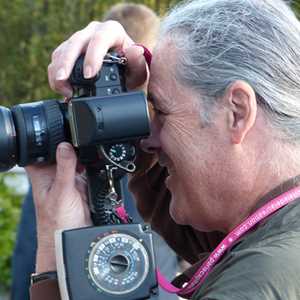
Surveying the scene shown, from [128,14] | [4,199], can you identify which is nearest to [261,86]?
[128,14]

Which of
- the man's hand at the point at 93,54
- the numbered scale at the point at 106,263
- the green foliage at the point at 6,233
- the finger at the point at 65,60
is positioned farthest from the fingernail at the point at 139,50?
the green foliage at the point at 6,233

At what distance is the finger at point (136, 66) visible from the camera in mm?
2018

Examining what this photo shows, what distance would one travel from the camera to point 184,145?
6.23ft

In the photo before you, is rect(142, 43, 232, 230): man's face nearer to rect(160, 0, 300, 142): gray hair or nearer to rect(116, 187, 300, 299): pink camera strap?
rect(160, 0, 300, 142): gray hair

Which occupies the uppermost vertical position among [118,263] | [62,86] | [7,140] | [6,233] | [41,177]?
[62,86]

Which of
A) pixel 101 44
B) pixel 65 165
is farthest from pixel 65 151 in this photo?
pixel 101 44

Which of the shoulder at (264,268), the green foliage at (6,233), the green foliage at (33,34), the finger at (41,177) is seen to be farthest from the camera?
the green foliage at (33,34)

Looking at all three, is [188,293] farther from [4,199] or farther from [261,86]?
[4,199]

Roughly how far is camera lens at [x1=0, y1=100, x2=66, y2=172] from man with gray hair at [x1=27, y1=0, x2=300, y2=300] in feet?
0.13

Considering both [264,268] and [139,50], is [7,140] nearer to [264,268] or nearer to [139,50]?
[139,50]

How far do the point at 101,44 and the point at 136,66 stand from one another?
0.43 feet

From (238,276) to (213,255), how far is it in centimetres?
22

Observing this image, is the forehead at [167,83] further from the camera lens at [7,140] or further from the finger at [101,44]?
the camera lens at [7,140]

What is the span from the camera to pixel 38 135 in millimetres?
1906
